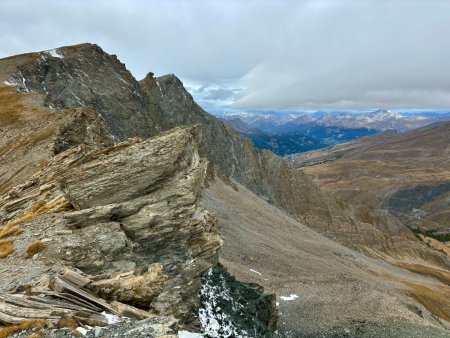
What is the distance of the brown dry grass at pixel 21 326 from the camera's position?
635 inches

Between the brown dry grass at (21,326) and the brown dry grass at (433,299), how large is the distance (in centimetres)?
9023

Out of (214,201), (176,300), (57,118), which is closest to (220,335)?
(176,300)

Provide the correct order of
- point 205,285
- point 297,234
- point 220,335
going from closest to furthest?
1. point 220,335
2. point 205,285
3. point 297,234

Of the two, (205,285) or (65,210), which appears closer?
(65,210)

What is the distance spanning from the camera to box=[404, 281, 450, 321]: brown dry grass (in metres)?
87.4

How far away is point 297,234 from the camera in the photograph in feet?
369

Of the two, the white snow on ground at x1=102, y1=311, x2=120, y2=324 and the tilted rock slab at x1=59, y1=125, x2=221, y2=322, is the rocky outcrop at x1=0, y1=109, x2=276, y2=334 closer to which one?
the tilted rock slab at x1=59, y1=125, x2=221, y2=322

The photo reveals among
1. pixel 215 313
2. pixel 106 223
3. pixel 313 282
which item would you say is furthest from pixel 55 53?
pixel 215 313

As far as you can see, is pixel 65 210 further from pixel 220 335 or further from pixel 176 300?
pixel 220 335

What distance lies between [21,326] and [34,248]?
35.0 ft

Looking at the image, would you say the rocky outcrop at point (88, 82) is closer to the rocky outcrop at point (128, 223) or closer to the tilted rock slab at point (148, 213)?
the rocky outcrop at point (128, 223)

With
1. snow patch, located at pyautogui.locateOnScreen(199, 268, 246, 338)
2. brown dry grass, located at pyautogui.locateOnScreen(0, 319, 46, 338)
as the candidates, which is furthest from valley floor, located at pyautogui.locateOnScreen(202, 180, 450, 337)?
brown dry grass, located at pyautogui.locateOnScreen(0, 319, 46, 338)

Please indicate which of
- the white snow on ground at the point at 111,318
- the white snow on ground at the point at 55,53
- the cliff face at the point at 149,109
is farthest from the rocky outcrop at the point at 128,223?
the white snow on ground at the point at 55,53

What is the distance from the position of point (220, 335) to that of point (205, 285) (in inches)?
221
